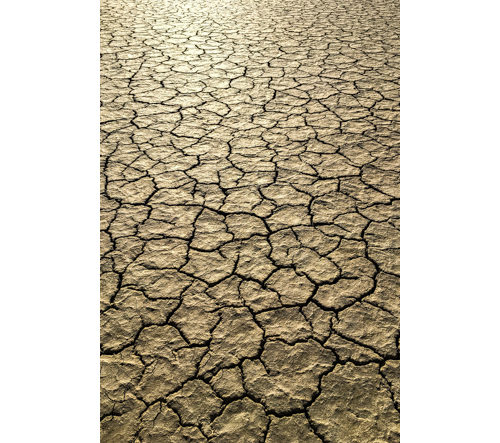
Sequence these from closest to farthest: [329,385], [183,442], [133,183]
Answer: [183,442] → [329,385] → [133,183]

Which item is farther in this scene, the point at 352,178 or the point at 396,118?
the point at 396,118

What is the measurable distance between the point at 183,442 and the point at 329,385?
542mm

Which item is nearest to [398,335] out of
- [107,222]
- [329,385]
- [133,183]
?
[329,385]

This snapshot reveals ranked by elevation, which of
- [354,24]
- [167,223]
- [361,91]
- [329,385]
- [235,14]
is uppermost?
[235,14]

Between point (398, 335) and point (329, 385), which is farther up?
point (398, 335)

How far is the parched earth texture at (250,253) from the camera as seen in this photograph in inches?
56.3

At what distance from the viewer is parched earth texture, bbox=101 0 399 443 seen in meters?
1.43

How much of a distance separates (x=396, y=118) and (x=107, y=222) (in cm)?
233

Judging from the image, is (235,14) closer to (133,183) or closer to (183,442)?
(133,183)

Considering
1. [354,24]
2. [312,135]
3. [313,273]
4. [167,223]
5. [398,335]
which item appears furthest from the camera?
[354,24]

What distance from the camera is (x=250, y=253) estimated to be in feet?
→ 6.68

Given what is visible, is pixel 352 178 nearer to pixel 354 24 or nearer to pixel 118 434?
pixel 118 434

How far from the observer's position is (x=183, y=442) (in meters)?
1.33

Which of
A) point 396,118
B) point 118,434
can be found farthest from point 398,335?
point 396,118
